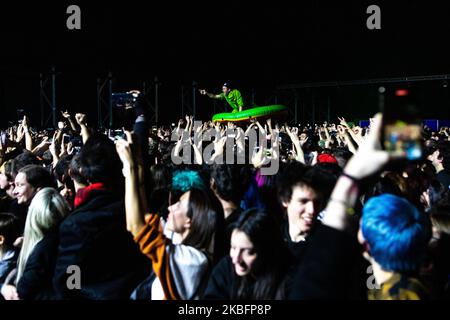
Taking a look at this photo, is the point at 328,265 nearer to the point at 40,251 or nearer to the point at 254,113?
the point at 40,251

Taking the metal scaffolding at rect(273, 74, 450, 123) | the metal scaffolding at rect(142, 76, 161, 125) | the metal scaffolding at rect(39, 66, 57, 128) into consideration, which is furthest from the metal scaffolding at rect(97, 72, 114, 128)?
the metal scaffolding at rect(273, 74, 450, 123)

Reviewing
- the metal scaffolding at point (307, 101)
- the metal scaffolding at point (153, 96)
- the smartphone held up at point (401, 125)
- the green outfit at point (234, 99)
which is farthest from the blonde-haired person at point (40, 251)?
the metal scaffolding at point (307, 101)

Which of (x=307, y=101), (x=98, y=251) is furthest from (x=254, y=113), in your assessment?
(x=307, y=101)

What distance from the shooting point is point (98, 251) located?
3.01m

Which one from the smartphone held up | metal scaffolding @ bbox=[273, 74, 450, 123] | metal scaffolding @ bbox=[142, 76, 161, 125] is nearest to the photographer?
the smartphone held up

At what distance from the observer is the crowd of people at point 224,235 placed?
5.47 ft

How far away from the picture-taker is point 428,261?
2275 mm

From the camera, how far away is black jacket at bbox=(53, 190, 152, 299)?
2.98 m

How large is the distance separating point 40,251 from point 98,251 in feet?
1.09

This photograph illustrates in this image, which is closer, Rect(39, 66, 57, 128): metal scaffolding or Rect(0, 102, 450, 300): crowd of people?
Rect(0, 102, 450, 300): crowd of people

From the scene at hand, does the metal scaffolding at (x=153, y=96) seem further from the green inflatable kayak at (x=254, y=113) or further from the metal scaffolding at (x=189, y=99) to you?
the green inflatable kayak at (x=254, y=113)

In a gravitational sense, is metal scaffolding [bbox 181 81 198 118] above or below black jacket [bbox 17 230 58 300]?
above

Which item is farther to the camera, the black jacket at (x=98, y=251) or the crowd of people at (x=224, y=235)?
the black jacket at (x=98, y=251)

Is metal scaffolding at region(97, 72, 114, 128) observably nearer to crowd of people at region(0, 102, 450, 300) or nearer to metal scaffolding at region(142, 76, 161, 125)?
metal scaffolding at region(142, 76, 161, 125)
